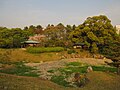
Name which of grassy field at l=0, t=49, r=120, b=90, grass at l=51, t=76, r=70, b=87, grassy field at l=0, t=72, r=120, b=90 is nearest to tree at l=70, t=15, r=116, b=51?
grassy field at l=0, t=49, r=120, b=90

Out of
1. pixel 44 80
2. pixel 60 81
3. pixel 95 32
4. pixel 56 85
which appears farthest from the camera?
pixel 95 32

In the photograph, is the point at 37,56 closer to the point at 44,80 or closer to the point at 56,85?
the point at 44,80

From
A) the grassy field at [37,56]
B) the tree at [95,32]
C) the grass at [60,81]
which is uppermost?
the tree at [95,32]

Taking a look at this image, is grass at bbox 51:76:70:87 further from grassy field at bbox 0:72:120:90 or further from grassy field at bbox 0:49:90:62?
grassy field at bbox 0:49:90:62

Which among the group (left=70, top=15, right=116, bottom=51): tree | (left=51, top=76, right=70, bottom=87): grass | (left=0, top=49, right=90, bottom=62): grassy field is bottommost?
(left=51, top=76, right=70, bottom=87): grass

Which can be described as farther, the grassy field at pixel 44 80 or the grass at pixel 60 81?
the grass at pixel 60 81

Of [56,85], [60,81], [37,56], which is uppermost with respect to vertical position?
[37,56]

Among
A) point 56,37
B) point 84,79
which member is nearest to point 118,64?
point 84,79

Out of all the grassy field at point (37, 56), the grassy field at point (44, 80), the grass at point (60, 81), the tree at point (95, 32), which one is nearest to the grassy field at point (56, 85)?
the grassy field at point (44, 80)

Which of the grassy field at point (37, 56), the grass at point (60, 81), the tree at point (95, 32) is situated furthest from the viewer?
the tree at point (95, 32)

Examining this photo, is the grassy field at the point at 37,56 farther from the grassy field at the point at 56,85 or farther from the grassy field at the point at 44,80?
the grassy field at the point at 56,85

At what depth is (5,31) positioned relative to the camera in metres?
49.4

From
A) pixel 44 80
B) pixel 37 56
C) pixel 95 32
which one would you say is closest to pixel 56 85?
pixel 44 80

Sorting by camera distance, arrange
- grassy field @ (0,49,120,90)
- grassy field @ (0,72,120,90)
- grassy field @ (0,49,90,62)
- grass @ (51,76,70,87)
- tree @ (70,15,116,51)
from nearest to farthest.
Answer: grassy field @ (0,49,120,90), grassy field @ (0,72,120,90), grass @ (51,76,70,87), grassy field @ (0,49,90,62), tree @ (70,15,116,51)
